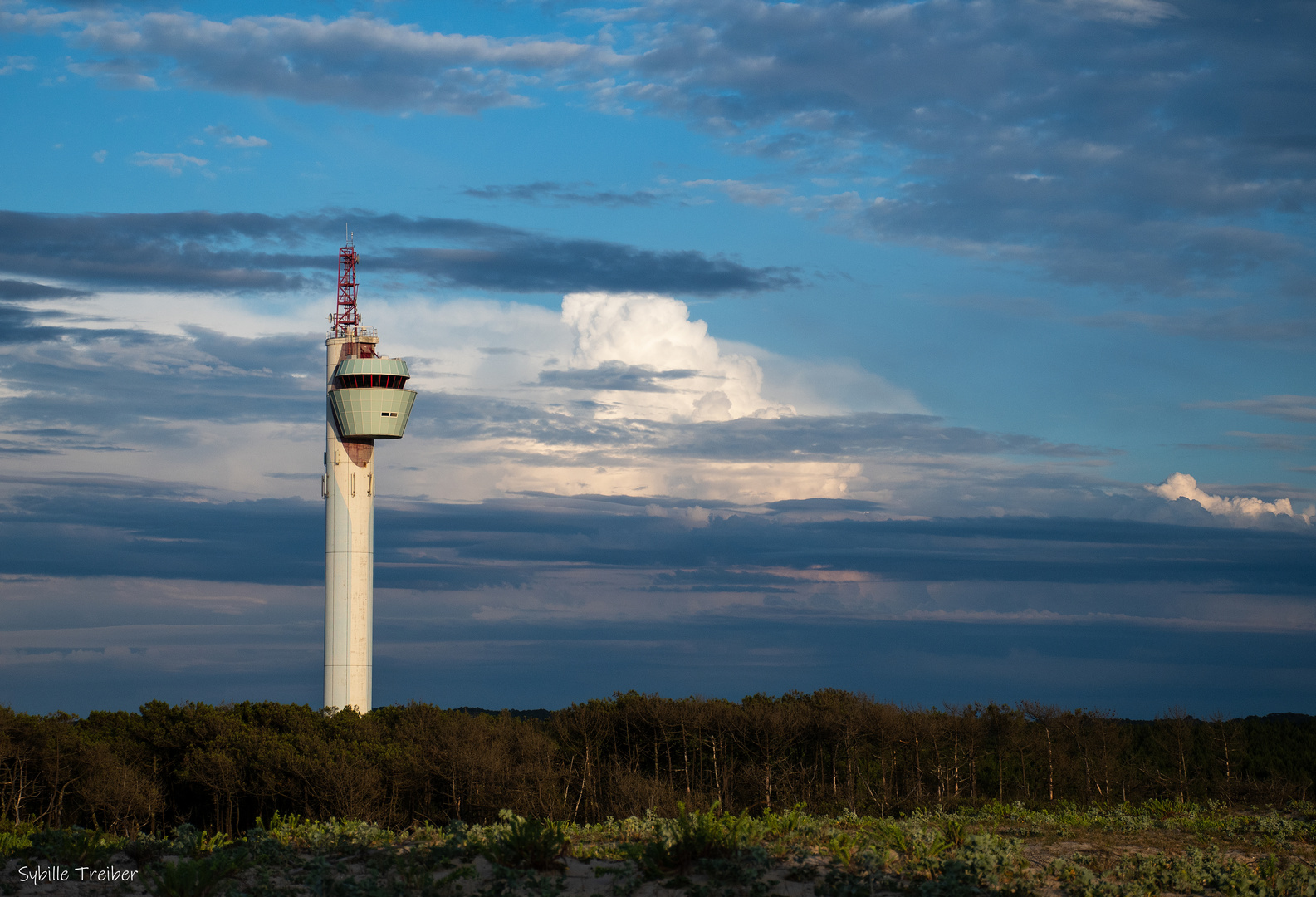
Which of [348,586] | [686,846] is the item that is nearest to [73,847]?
[686,846]

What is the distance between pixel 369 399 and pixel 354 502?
6.62 m

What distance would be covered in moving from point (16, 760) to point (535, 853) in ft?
172

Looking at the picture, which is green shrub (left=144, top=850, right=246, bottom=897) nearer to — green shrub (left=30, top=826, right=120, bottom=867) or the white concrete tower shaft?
green shrub (left=30, top=826, right=120, bottom=867)

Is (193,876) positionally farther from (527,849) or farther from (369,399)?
(369,399)

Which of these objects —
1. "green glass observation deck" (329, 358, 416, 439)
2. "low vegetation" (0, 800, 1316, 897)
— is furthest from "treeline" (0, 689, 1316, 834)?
"low vegetation" (0, 800, 1316, 897)

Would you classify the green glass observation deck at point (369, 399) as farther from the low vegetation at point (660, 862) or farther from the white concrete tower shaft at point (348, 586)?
the low vegetation at point (660, 862)

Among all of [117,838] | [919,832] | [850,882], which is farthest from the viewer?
[117,838]

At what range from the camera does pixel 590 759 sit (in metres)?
68.4

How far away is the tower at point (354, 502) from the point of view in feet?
220

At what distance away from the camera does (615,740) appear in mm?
69875

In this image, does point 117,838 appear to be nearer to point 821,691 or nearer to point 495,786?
point 495,786

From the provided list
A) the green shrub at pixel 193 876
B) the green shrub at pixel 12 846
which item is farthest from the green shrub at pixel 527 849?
the green shrub at pixel 12 846

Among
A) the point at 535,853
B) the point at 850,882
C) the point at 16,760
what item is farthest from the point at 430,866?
the point at 16,760

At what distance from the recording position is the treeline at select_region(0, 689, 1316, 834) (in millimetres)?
55469
